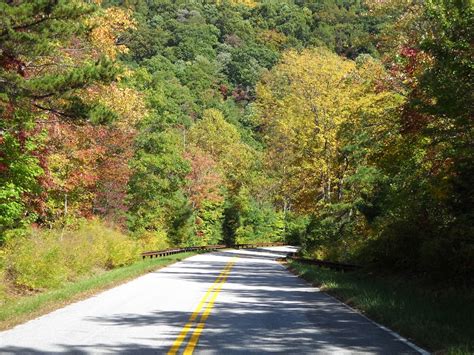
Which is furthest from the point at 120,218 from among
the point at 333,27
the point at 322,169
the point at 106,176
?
the point at 333,27

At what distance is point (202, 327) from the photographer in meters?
11.2

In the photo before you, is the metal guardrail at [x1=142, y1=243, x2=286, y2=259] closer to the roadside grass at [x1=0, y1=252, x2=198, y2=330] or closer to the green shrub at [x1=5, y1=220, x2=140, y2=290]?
the green shrub at [x1=5, y1=220, x2=140, y2=290]

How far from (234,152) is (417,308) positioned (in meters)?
66.6

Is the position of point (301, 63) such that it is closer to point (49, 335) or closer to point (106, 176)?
point (106, 176)

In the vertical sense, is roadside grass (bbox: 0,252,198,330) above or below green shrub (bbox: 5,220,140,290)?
below

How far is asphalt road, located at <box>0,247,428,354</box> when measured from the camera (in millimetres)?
9172

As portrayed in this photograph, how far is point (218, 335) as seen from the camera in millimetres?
10359

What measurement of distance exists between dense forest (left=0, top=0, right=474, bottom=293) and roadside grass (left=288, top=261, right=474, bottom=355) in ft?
4.00

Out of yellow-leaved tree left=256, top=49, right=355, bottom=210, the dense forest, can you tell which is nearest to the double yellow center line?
the dense forest

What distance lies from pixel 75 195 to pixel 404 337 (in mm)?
26129

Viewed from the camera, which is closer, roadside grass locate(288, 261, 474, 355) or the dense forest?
roadside grass locate(288, 261, 474, 355)

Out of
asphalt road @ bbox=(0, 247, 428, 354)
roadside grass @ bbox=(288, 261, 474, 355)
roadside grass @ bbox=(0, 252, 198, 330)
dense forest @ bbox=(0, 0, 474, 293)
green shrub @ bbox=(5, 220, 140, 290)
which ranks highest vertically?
dense forest @ bbox=(0, 0, 474, 293)

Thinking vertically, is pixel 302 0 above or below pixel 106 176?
above

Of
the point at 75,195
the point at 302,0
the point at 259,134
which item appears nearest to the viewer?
the point at 75,195
